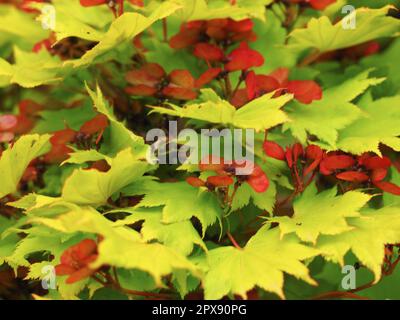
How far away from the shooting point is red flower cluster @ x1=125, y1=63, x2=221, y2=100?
46.8 inches

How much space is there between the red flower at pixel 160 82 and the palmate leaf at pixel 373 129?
0.36 m

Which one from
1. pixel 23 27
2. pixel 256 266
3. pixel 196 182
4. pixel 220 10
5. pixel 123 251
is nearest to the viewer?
pixel 123 251

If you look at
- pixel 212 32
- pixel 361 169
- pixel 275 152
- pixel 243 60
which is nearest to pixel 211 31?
pixel 212 32

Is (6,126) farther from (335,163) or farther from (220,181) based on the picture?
(335,163)

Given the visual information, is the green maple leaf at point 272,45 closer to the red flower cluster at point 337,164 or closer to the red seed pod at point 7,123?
the red flower cluster at point 337,164

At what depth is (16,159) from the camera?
111 centimetres

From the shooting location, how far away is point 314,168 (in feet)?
3.73

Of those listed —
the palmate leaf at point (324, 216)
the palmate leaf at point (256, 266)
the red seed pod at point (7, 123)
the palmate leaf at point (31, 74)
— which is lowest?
the palmate leaf at point (256, 266)

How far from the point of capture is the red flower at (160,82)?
119 centimetres

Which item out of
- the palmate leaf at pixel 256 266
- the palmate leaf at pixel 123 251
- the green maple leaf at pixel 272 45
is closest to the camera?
the palmate leaf at pixel 123 251

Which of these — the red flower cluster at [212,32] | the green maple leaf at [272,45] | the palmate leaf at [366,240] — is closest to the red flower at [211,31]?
the red flower cluster at [212,32]

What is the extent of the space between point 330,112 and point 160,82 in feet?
1.30
